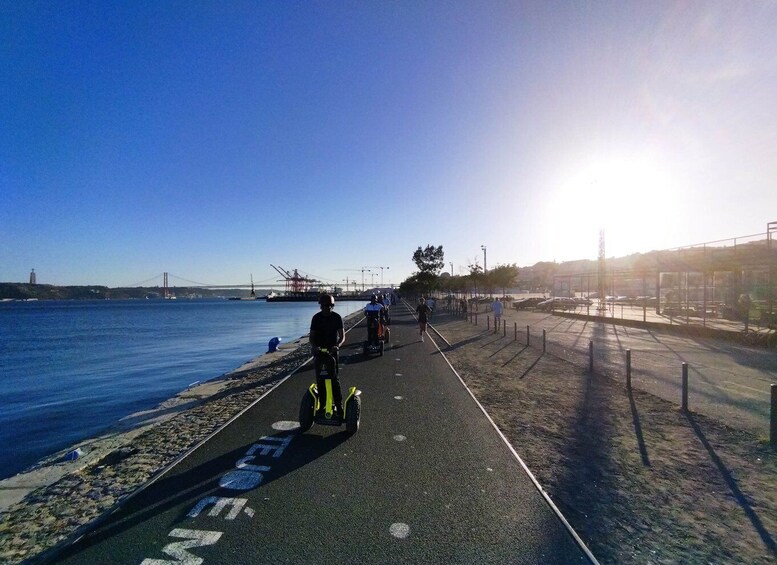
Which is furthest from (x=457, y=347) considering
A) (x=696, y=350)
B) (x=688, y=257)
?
(x=688, y=257)

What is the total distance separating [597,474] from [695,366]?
10188mm

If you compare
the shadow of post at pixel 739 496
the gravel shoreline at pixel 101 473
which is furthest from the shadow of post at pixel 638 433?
the gravel shoreline at pixel 101 473

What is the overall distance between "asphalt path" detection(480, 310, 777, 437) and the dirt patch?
3.15ft

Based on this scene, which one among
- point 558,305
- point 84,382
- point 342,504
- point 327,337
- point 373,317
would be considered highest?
point 327,337

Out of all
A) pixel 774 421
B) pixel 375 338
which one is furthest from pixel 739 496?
pixel 375 338

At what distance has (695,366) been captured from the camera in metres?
12.7

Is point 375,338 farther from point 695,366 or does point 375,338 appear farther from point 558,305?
point 558,305

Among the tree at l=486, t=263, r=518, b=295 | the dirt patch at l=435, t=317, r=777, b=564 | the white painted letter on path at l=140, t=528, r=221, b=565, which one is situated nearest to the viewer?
the white painted letter on path at l=140, t=528, r=221, b=565

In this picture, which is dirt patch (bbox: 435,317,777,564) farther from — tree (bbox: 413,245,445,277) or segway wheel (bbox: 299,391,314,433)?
tree (bbox: 413,245,445,277)

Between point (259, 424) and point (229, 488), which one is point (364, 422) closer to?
point (259, 424)

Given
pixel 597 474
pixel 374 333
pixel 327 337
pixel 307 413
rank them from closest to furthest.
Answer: pixel 597 474, pixel 327 337, pixel 307 413, pixel 374 333

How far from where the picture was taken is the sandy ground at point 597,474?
147 inches

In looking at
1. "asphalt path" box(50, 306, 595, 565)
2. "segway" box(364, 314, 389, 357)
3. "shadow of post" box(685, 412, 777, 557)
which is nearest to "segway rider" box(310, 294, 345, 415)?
"asphalt path" box(50, 306, 595, 565)

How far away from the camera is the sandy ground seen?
3.74 m
